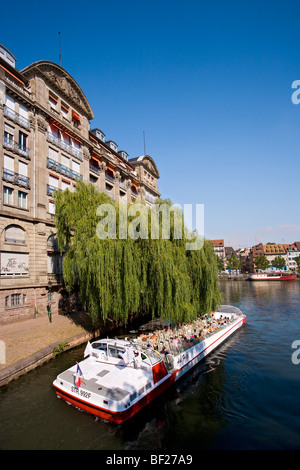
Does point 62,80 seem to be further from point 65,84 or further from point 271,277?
point 271,277

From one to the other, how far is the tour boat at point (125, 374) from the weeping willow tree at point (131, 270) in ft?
7.52

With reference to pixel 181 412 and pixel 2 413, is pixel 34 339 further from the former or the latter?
pixel 181 412

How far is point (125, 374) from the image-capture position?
10453mm

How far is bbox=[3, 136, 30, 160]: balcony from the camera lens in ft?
69.5

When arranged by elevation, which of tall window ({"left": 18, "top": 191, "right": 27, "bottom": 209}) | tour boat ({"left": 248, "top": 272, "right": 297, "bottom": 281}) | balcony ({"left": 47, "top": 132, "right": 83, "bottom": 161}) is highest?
balcony ({"left": 47, "top": 132, "right": 83, "bottom": 161})

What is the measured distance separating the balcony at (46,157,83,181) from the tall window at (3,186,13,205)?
5.08 metres

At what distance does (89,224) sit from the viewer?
57.0 ft

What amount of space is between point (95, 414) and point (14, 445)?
8.22ft

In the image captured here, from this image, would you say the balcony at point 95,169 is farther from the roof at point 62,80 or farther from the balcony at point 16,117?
the balcony at point 16,117

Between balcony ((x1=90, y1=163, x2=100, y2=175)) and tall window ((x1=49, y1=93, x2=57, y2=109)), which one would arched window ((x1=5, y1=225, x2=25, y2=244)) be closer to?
tall window ((x1=49, y1=93, x2=57, y2=109))

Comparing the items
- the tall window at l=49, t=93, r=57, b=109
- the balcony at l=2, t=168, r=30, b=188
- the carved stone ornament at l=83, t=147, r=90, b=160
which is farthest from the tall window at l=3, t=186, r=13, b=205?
the carved stone ornament at l=83, t=147, r=90, b=160

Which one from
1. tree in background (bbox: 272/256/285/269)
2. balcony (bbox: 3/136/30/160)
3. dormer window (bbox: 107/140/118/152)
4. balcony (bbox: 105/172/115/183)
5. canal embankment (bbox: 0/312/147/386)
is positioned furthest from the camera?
tree in background (bbox: 272/256/285/269)

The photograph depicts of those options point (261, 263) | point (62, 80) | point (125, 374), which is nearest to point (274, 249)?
point (261, 263)

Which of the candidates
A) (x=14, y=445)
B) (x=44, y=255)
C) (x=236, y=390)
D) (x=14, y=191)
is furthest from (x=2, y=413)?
(x=14, y=191)
